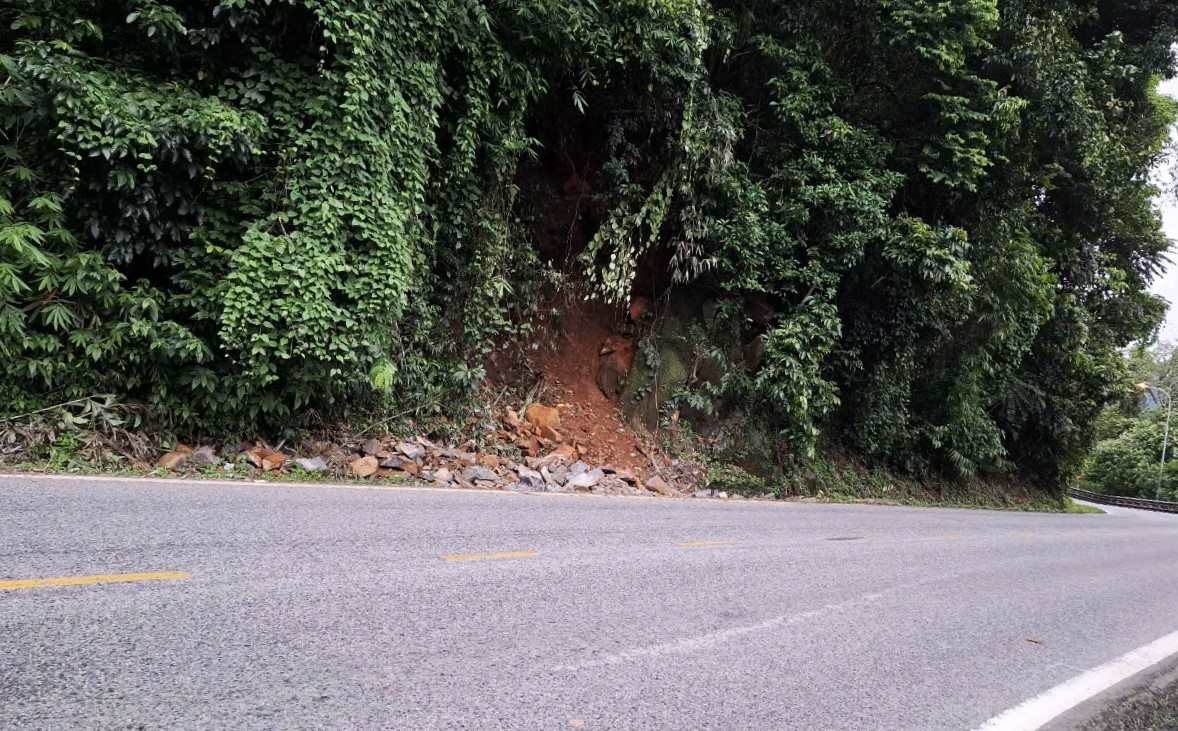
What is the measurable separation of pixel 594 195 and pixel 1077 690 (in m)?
10.1

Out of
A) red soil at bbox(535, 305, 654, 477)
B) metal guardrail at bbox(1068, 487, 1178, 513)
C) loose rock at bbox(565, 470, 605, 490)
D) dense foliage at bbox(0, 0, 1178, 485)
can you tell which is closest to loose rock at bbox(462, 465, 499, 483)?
loose rock at bbox(565, 470, 605, 490)

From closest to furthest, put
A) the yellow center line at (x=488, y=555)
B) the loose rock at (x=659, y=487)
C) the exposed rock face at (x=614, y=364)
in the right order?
1. the yellow center line at (x=488, y=555)
2. the loose rock at (x=659, y=487)
3. the exposed rock face at (x=614, y=364)

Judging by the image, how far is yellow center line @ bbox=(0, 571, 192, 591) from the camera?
3.05 m

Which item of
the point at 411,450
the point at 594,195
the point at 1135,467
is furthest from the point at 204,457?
the point at 1135,467

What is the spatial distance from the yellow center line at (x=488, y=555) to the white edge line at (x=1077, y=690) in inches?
115

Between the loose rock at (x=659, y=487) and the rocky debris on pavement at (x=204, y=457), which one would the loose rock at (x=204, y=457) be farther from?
the loose rock at (x=659, y=487)

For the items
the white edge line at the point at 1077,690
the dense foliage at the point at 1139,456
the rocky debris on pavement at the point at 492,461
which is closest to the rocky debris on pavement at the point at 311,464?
the rocky debris on pavement at the point at 492,461

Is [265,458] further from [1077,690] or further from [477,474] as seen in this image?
[1077,690]

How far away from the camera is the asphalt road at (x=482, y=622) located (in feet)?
7.89

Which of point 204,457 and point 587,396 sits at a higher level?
point 587,396

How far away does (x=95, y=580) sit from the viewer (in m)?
3.21

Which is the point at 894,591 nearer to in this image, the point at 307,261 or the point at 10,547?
the point at 10,547

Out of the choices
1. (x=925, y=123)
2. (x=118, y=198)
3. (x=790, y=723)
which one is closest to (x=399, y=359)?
(x=118, y=198)

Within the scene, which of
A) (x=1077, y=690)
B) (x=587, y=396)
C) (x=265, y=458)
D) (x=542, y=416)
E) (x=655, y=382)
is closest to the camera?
(x=1077, y=690)
